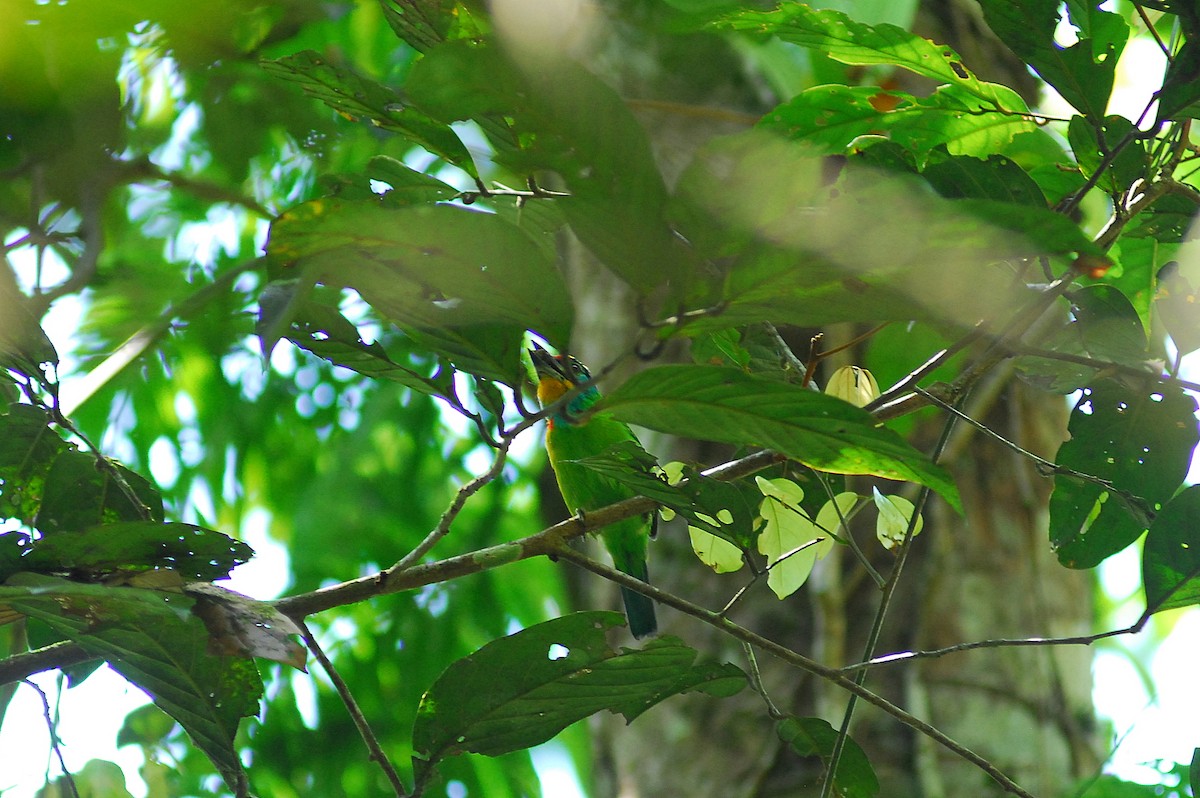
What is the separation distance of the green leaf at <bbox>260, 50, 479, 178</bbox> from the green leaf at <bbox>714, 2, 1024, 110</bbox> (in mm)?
399

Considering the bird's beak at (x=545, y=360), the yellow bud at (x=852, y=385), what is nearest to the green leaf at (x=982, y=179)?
the yellow bud at (x=852, y=385)

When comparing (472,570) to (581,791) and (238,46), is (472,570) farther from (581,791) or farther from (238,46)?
(581,791)

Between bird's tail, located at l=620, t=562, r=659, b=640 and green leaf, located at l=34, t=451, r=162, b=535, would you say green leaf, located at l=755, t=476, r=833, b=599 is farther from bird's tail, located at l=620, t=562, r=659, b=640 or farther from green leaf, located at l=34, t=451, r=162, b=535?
bird's tail, located at l=620, t=562, r=659, b=640

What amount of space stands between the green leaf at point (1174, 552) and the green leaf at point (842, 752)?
0.42 m

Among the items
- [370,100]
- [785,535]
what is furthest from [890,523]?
[370,100]

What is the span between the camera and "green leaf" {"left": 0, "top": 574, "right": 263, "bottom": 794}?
0.96 meters

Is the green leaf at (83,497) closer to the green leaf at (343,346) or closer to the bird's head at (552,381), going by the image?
the green leaf at (343,346)

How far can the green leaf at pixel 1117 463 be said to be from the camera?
117 cm

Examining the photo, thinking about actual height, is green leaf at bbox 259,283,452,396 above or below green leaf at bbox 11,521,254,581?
above

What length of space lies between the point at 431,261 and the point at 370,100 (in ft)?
1.26

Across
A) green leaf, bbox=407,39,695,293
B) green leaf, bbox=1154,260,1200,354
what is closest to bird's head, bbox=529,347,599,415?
green leaf, bbox=1154,260,1200,354

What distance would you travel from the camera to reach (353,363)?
115cm

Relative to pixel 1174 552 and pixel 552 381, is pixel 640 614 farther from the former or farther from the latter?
pixel 1174 552

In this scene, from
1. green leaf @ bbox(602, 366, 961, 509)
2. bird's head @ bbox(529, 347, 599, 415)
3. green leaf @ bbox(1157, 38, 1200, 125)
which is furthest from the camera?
bird's head @ bbox(529, 347, 599, 415)
